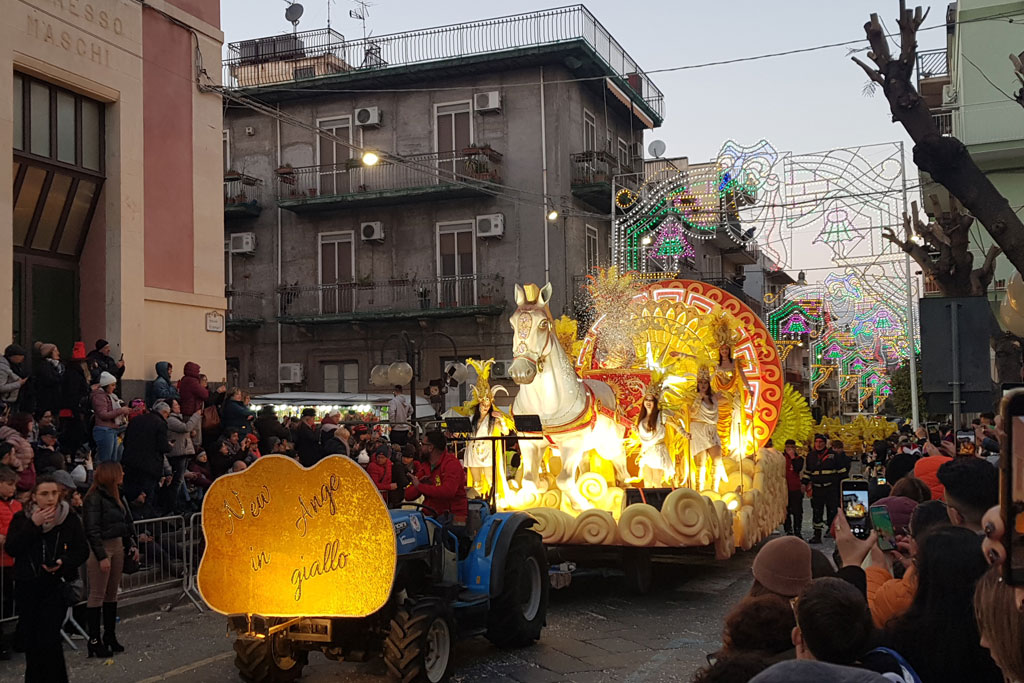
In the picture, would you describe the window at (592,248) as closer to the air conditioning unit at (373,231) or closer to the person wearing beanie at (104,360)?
the air conditioning unit at (373,231)

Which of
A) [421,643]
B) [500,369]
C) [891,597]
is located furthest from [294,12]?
[891,597]

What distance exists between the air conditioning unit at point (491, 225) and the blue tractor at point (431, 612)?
1947cm

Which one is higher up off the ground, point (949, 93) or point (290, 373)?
point (949, 93)

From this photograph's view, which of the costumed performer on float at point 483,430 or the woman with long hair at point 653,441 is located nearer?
the costumed performer on float at point 483,430

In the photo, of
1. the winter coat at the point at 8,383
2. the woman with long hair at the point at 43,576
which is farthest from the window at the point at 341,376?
the woman with long hair at the point at 43,576

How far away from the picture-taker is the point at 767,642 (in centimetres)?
350

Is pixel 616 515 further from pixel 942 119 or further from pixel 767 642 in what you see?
pixel 942 119

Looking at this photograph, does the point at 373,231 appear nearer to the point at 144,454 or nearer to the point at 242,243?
the point at 242,243

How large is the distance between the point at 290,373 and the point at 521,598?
2226 cm

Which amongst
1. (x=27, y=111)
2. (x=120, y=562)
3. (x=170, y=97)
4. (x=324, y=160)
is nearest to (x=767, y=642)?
(x=120, y=562)

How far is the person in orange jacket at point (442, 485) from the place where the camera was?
884cm

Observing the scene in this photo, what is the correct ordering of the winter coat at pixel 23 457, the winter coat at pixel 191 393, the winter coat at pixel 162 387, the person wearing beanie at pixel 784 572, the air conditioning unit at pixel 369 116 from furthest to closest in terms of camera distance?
the air conditioning unit at pixel 369 116, the winter coat at pixel 162 387, the winter coat at pixel 191 393, the winter coat at pixel 23 457, the person wearing beanie at pixel 784 572

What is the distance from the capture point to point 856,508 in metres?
5.01

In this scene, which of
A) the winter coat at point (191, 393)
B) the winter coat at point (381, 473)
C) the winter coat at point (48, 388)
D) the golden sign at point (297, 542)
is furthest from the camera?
the winter coat at point (191, 393)
